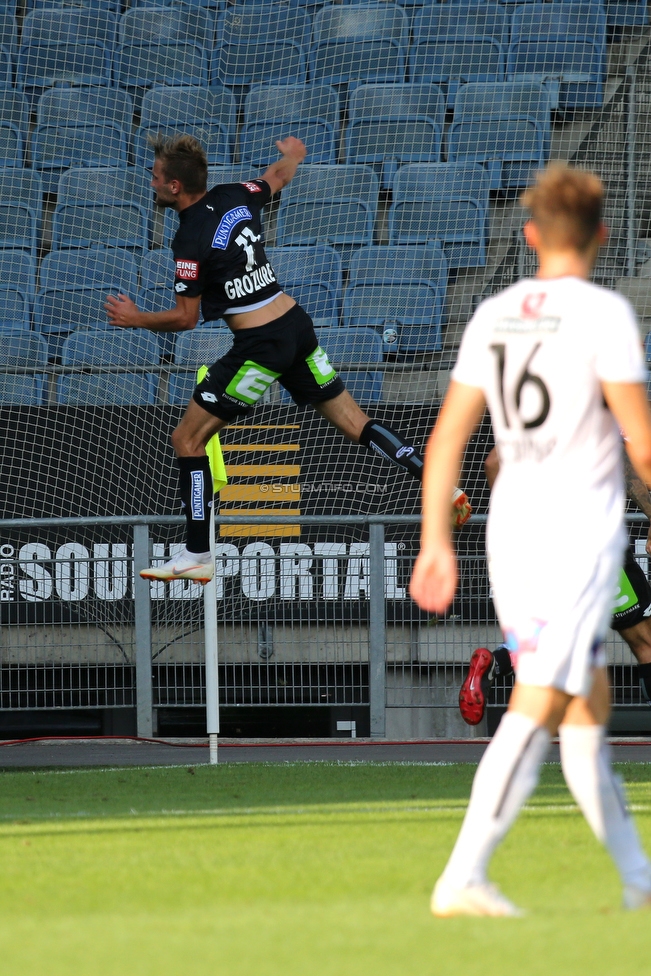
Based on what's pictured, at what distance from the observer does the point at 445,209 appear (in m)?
12.2

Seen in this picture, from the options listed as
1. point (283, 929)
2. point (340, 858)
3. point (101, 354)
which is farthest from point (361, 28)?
point (283, 929)

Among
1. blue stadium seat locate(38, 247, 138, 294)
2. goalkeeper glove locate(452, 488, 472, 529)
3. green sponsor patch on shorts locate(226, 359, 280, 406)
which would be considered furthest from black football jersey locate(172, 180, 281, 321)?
blue stadium seat locate(38, 247, 138, 294)

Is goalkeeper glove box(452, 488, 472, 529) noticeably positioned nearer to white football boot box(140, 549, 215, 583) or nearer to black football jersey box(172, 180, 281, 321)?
white football boot box(140, 549, 215, 583)

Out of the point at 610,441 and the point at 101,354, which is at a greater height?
the point at 101,354

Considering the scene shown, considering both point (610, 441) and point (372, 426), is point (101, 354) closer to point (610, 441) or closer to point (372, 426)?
point (372, 426)

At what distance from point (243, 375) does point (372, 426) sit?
747 mm

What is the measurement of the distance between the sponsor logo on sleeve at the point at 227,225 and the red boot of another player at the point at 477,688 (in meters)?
2.77


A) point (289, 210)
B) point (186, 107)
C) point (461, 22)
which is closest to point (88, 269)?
point (289, 210)

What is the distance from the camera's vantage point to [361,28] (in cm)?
1380

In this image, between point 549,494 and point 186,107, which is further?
point 186,107

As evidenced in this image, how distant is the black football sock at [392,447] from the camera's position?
21.8 ft

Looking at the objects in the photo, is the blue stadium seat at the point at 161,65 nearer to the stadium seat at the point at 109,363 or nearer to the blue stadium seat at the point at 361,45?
the blue stadium seat at the point at 361,45

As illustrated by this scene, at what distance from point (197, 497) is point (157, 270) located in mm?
5578

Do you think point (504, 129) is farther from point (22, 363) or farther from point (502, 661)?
point (502, 661)
